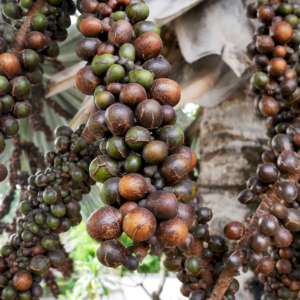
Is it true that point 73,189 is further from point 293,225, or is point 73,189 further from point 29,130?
point 29,130

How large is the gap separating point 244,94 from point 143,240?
2.09 ft

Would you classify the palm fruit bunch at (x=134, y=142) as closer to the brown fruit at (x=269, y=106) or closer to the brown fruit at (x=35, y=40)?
the brown fruit at (x=35, y=40)

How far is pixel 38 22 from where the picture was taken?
1.76 ft

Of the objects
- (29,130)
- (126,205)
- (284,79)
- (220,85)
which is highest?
(126,205)

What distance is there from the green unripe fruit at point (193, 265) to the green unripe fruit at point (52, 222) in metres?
0.18

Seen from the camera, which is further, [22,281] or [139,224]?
[22,281]

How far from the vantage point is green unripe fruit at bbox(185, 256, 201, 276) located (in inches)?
25.1

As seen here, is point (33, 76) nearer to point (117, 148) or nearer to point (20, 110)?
point (20, 110)

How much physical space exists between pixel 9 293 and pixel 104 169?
300 millimetres

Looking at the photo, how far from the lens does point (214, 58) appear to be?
3.04 ft

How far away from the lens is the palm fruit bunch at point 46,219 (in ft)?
2.15

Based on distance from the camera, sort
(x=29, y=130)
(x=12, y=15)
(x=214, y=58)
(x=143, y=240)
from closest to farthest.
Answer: (x=143, y=240)
(x=12, y=15)
(x=214, y=58)
(x=29, y=130)

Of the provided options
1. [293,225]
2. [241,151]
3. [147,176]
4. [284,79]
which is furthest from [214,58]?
[147,176]

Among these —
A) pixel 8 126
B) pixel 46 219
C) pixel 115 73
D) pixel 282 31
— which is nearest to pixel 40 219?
pixel 46 219
